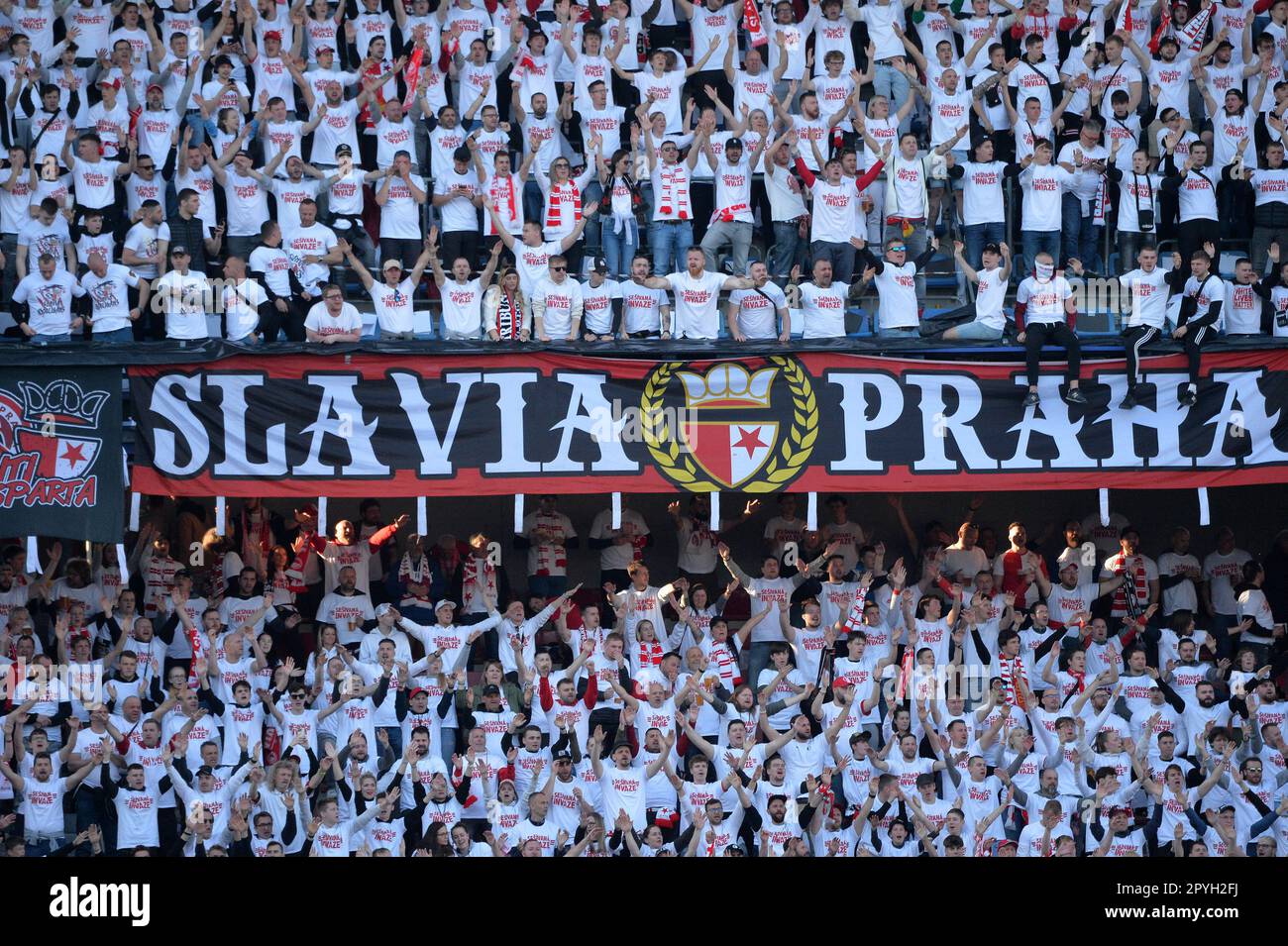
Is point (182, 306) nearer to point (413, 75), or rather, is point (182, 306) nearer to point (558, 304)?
point (558, 304)

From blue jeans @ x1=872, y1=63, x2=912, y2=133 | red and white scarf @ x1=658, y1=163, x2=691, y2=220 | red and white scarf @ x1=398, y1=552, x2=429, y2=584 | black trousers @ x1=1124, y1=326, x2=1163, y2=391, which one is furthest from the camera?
blue jeans @ x1=872, y1=63, x2=912, y2=133

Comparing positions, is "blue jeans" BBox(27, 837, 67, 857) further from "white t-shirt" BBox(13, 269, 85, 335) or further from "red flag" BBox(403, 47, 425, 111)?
"red flag" BBox(403, 47, 425, 111)

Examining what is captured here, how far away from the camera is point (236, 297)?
55.4 feet

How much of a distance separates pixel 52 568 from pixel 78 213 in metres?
3.36

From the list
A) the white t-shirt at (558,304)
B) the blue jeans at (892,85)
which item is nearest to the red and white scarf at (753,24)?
the blue jeans at (892,85)

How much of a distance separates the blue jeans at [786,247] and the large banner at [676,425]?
1.56 meters

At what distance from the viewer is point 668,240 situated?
17.9 metres

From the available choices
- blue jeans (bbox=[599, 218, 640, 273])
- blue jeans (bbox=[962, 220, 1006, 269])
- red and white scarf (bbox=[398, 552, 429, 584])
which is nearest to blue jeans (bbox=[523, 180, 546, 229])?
blue jeans (bbox=[599, 218, 640, 273])

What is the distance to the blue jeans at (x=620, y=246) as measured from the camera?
17.8m

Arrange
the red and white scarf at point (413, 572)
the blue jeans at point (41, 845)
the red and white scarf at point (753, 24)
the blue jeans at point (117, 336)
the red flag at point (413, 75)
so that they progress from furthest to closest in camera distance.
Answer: the red and white scarf at point (753, 24) < the red flag at point (413, 75) < the red and white scarf at point (413, 572) < the blue jeans at point (117, 336) < the blue jeans at point (41, 845)

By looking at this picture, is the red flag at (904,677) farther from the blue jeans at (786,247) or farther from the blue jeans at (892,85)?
the blue jeans at (892,85)

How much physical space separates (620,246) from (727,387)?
2000mm

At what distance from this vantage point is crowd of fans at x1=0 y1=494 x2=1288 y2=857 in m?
15.6

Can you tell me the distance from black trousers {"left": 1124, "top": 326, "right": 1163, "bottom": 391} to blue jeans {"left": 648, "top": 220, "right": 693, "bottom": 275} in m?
4.21
